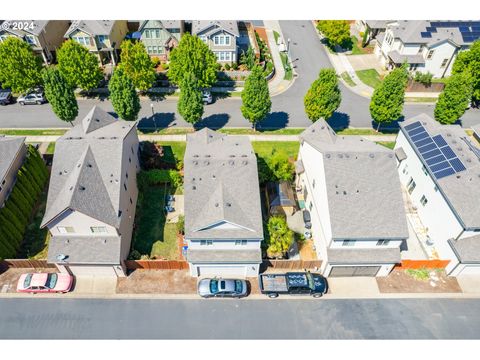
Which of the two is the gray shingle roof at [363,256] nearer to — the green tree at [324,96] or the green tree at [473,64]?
the green tree at [324,96]

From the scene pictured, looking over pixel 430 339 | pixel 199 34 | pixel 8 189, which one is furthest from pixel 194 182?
pixel 199 34

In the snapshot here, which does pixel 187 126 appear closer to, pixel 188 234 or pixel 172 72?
pixel 172 72

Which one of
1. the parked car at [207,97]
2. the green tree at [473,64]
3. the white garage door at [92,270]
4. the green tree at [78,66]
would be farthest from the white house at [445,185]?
the green tree at [78,66]

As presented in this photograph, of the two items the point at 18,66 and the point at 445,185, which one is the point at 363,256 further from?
the point at 18,66

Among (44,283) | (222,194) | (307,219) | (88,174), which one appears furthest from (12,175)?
(307,219)

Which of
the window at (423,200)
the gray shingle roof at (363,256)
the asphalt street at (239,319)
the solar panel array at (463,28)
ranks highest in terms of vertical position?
the solar panel array at (463,28)

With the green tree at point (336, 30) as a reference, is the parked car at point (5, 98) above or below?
below
